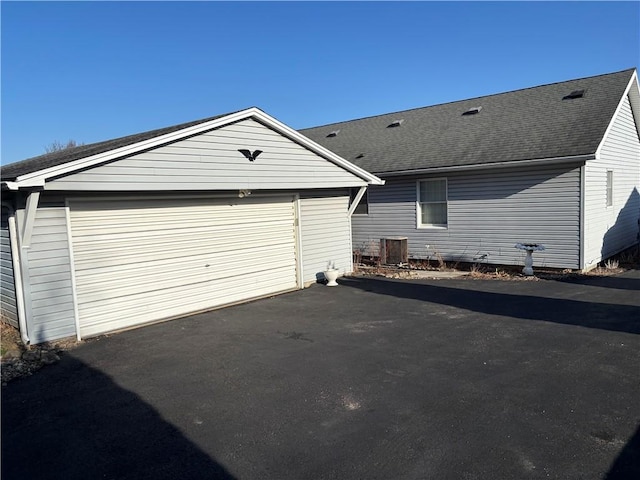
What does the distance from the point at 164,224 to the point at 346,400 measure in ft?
17.9

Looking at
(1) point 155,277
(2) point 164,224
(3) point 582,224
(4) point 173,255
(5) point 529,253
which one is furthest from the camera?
(5) point 529,253

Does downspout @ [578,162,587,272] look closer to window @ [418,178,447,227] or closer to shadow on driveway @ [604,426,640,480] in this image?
window @ [418,178,447,227]

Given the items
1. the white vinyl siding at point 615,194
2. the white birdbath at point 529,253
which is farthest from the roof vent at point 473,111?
the white birdbath at point 529,253

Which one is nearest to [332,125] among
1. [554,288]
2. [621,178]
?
[621,178]

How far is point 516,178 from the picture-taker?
12.4m

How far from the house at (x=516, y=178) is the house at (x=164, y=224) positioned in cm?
341

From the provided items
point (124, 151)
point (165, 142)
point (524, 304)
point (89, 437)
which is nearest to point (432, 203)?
point (524, 304)

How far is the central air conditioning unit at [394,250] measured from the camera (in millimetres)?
14492

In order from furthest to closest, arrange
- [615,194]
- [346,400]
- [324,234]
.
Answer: [615,194], [324,234], [346,400]

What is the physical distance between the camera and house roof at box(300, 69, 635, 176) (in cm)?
1191

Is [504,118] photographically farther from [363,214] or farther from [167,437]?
[167,437]

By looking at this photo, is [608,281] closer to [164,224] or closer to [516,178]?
[516,178]

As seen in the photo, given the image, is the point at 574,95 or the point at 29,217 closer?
the point at 29,217

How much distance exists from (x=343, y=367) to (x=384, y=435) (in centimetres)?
179
